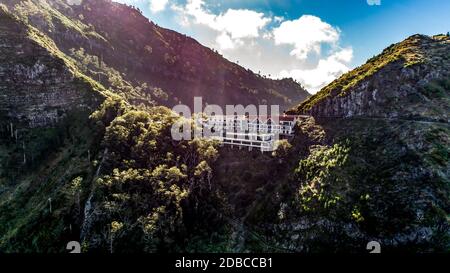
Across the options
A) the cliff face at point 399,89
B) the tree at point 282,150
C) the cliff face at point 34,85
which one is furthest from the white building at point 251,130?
the cliff face at point 34,85

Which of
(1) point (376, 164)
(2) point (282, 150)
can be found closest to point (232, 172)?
(2) point (282, 150)

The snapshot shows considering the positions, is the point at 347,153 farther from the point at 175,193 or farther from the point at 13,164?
the point at 13,164

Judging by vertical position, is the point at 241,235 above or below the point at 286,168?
below

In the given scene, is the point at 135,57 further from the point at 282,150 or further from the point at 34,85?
the point at 282,150

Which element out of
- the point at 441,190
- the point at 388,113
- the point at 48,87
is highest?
the point at 48,87

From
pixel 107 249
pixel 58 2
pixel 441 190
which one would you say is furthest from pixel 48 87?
pixel 58 2
